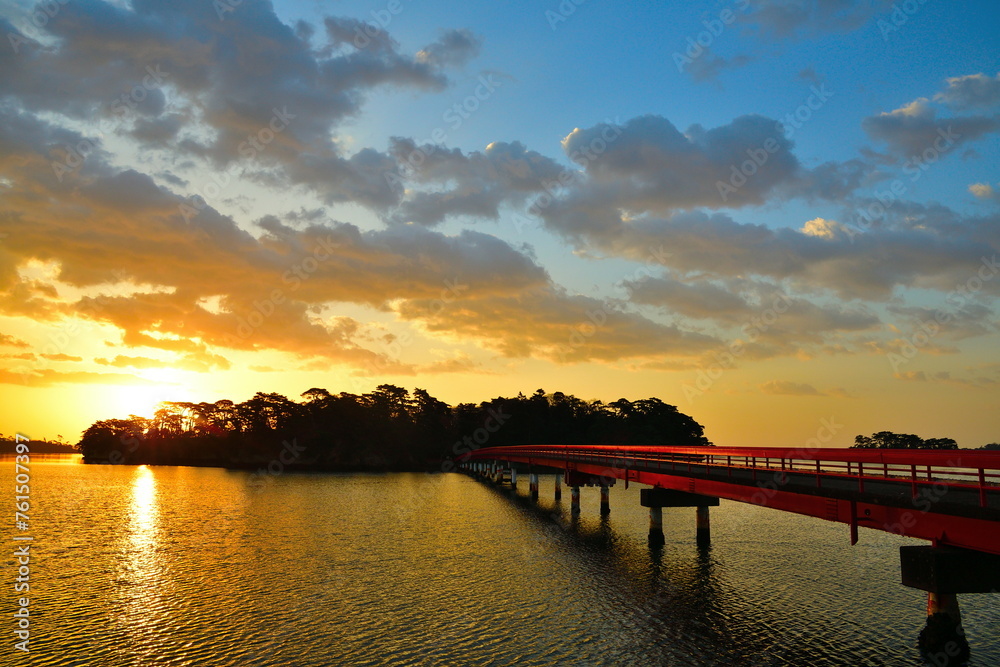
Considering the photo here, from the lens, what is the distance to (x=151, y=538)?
41.9 meters

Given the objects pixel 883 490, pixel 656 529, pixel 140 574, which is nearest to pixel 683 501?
pixel 656 529

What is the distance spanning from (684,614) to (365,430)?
144224 mm

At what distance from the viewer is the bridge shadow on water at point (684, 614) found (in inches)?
742

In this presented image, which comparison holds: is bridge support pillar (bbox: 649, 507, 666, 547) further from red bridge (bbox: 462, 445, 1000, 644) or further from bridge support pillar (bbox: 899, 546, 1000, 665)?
bridge support pillar (bbox: 899, 546, 1000, 665)

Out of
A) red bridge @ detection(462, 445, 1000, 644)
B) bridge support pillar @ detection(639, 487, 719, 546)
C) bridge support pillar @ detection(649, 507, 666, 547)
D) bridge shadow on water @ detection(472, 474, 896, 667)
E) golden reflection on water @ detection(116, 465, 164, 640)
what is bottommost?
golden reflection on water @ detection(116, 465, 164, 640)

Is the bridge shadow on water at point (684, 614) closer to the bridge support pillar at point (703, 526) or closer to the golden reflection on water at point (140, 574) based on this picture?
the bridge support pillar at point (703, 526)

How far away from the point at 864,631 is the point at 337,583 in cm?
2027

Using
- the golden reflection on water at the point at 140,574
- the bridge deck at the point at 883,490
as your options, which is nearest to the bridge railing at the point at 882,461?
the bridge deck at the point at 883,490

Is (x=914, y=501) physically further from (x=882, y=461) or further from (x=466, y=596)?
(x=466, y=596)

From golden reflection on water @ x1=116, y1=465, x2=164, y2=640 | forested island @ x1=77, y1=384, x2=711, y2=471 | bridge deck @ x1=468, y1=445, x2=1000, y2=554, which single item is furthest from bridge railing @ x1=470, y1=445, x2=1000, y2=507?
forested island @ x1=77, y1=384, x2=711, y2=471

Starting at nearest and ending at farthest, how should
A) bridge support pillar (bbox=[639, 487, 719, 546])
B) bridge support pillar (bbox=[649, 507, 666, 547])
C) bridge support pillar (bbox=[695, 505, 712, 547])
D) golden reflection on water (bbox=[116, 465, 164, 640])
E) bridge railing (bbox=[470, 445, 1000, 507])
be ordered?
bridge railing (bbox=[470, 445, 1000, 507]) → golden reflection on water (bbox=[116, 465, 164, 640]) → bridge support pillar (bbox=[639, 487, 719, 546]) → bridge support pillar (bbox=[695, 505, 712, 547]) → bridge support pillar (bbox=[649, 507, 666, 547])

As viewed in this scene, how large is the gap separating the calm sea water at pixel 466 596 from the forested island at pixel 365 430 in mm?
111352

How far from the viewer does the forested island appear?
16050 cm

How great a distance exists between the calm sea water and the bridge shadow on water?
0.36 ft
